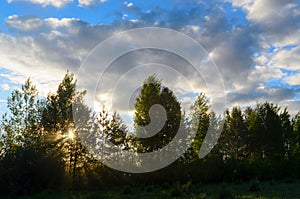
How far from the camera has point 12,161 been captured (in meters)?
24.8

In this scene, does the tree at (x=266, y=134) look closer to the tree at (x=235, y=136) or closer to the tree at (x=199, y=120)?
the tree at (x=235, y=136)

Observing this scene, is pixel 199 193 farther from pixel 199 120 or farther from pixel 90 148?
pixel 199 120

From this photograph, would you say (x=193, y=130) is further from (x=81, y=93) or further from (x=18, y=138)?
(x=18, y=138)

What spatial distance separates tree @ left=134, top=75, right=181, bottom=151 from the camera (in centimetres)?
3159

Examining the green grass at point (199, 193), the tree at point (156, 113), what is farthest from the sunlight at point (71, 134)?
the green grass at point (199, 193)

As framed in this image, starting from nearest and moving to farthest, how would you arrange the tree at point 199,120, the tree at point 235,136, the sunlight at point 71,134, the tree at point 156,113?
the sunlight at point 71,134, the tree at point 156,113, the tree at point 199,120, the tree at point 235,136

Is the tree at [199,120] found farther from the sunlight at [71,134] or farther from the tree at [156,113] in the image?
the sunlight at [71,134]

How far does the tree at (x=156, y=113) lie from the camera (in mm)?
31594

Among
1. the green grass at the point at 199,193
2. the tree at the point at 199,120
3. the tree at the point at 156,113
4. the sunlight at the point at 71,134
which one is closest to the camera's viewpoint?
the green grass at the point at 199,193

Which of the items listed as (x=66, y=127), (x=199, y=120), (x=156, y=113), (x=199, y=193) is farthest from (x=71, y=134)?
(x=199, y=193)

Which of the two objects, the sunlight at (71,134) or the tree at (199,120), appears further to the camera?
the tree at (199,120)

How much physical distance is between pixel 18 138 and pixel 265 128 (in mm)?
29478

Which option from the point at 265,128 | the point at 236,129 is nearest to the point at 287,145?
the point at 265,128

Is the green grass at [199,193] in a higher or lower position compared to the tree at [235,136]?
lower
